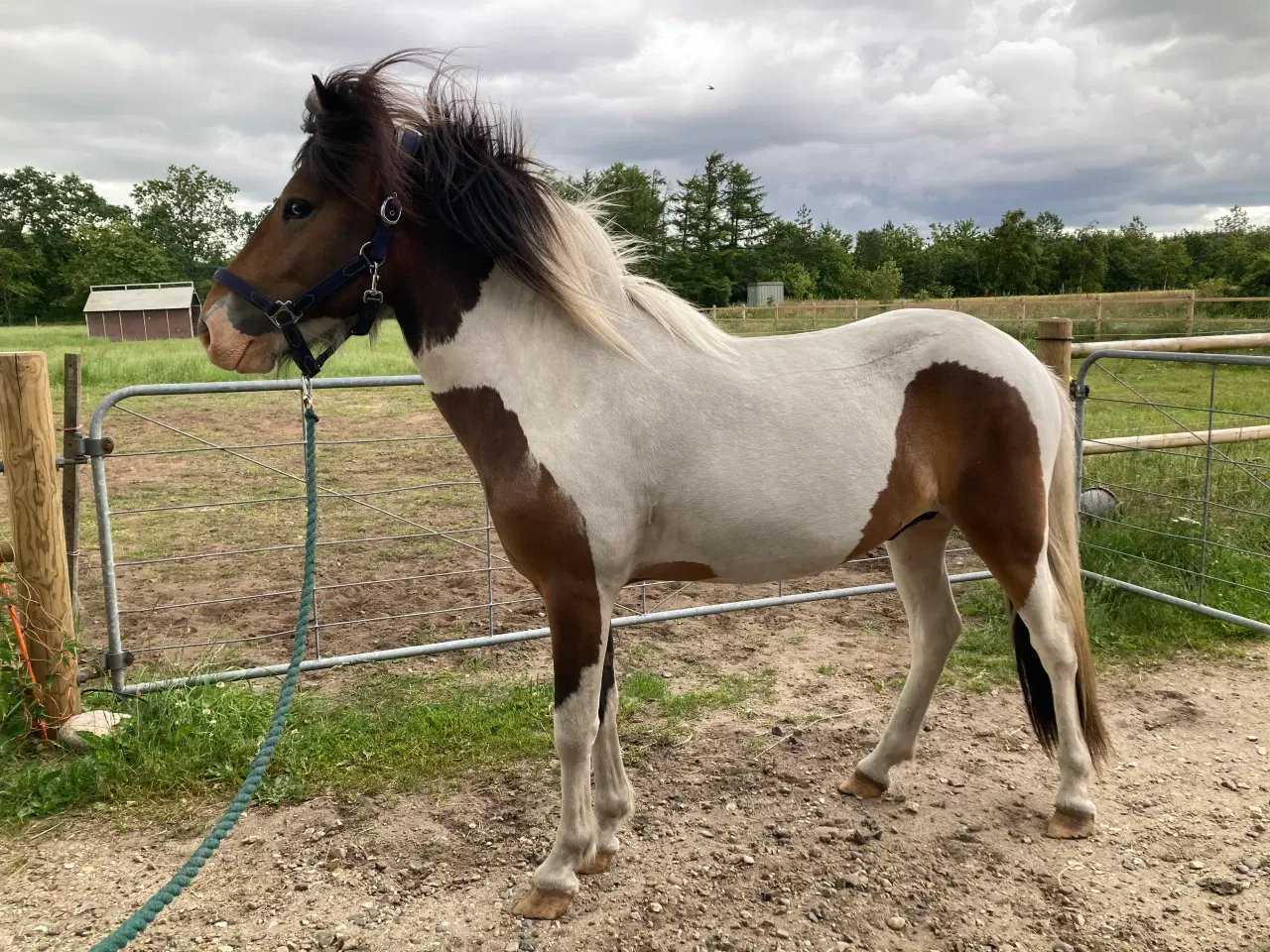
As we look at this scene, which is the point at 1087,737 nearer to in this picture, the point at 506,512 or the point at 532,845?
the point at 532,845

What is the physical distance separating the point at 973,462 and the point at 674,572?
1037 mm

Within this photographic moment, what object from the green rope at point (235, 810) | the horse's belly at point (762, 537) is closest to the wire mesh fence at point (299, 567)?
the green rope at point (235, 810)

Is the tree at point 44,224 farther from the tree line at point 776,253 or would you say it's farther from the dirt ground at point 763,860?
the dirt ground at point 763,860

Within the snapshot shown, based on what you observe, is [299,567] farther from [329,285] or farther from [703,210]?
[703,210]

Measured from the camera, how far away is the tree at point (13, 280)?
49312 mm

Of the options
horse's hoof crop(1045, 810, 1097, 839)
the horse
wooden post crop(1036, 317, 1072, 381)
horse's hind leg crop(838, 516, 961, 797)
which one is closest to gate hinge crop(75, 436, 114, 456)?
the horse

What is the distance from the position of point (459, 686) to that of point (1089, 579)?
373 cm

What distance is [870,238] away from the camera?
62.2 meters

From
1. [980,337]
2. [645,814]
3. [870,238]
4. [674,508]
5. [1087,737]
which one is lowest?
[645,814]

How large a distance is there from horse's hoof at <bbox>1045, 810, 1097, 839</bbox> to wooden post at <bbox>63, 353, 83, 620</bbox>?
3.89 meters

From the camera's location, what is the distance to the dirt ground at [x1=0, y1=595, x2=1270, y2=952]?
7.56 feet

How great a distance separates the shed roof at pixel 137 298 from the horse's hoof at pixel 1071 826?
52366 millimetres

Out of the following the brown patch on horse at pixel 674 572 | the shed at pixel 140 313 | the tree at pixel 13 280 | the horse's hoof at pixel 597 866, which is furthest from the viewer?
the tree at pixel 13 280

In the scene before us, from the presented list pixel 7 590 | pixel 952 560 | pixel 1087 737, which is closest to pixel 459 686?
pixel 7 590
